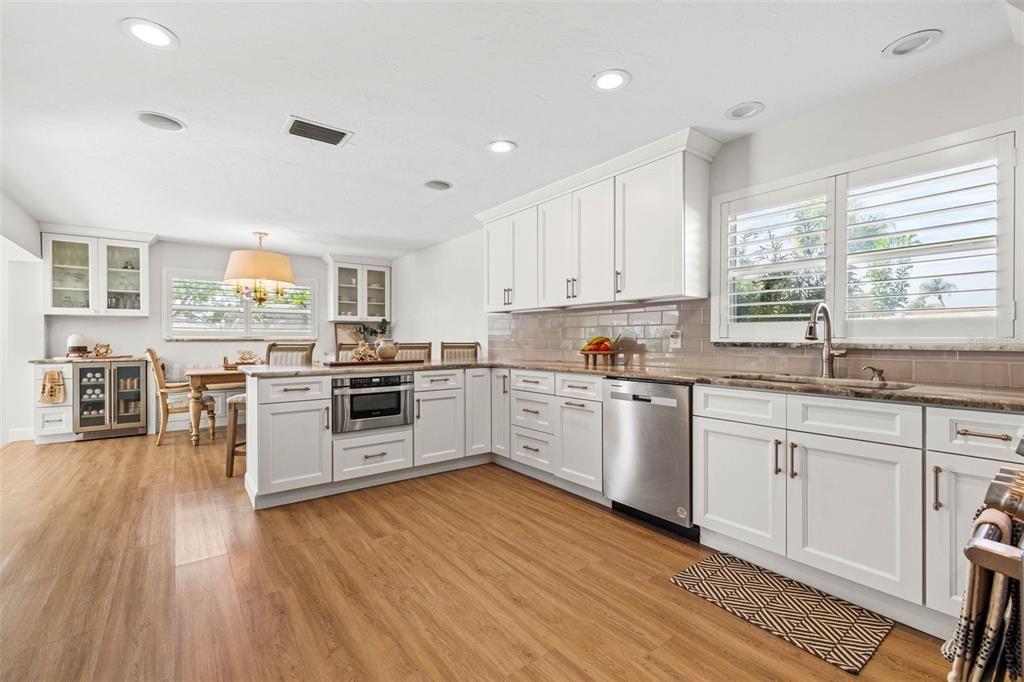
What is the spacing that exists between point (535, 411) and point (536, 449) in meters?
0.30

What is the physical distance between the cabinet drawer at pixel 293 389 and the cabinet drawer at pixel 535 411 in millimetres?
1476

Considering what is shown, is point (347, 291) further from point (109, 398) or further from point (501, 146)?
point (501, 146)

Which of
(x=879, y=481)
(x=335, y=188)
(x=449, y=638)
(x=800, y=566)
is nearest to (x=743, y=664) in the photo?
(x=800, y=566)

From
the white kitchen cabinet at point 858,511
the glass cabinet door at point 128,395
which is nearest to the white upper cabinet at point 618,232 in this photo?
the white kitchen cabinet at point 858,511

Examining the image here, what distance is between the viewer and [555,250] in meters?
3.80

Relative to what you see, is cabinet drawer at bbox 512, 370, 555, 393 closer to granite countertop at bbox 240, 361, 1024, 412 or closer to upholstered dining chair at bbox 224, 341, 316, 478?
granite countertop at bbox 240, 361, 1024, 412

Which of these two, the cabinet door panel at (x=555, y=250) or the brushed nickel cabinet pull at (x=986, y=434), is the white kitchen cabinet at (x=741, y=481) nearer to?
the brushed nickel cabinet pull at (x=986, y=434)

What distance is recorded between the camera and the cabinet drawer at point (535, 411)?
3.45 m

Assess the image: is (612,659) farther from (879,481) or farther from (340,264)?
(340,264)

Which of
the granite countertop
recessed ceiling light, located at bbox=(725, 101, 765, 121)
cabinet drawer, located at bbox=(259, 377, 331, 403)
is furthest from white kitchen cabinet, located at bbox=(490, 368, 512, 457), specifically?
recessed ceiling light, located at bbox=(725, 101, 765, 121)

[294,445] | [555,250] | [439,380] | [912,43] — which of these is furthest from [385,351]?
[912,43]

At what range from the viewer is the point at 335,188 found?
3.87m

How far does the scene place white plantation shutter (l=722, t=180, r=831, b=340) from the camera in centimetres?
257

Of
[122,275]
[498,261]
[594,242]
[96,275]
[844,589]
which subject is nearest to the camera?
[844,589]
